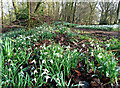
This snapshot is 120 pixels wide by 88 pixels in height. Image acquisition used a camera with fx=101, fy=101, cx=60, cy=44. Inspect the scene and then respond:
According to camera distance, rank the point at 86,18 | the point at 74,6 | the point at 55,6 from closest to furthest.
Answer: the point at 55,6, the point at 74,6, the point at 86,18

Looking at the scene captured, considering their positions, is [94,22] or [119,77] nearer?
[119,77]

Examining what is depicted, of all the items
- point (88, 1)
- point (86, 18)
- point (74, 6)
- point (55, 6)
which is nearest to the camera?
point (55, 6)

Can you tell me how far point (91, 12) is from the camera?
50.2 ft

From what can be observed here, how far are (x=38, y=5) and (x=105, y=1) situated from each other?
429 inches

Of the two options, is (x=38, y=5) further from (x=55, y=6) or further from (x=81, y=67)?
(x=81, y=67)

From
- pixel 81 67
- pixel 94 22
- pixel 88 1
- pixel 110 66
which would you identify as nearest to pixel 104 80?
pixel 110 66

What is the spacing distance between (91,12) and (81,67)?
15107 mm

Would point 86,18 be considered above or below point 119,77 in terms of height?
above

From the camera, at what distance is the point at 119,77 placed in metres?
1.47

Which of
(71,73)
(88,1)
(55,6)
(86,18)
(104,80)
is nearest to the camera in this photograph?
(104,80)

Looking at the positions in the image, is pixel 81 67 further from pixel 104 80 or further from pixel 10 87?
pixel 10 87

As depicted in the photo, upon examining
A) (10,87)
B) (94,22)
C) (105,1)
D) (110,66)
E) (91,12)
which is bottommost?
(10,87)

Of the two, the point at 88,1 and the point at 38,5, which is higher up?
the point at 88,1

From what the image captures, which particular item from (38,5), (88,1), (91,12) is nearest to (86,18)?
(91,12)
